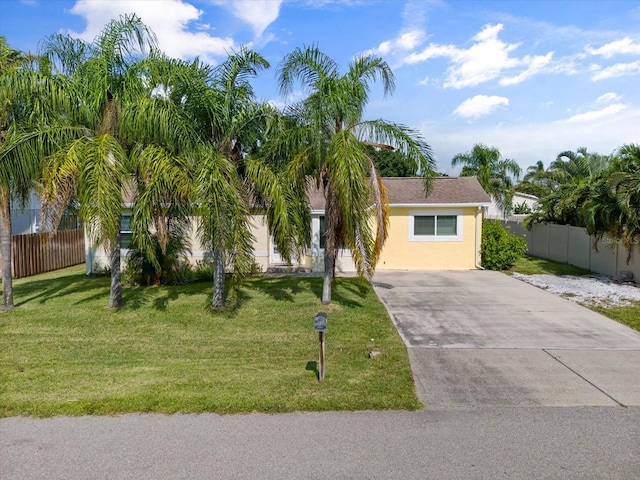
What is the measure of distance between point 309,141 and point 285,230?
6.20ft

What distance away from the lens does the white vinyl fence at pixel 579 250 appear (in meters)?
14.0

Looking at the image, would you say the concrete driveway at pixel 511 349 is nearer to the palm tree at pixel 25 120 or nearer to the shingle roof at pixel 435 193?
the shingle roof at pixel 435 193

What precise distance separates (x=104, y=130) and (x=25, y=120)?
1685 millimetres

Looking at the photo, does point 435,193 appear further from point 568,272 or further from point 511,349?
point 511,349

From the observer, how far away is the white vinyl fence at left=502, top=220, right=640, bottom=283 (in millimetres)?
13991

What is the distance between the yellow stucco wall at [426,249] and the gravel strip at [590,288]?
1776 mm

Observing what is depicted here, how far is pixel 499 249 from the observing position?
52.4ft

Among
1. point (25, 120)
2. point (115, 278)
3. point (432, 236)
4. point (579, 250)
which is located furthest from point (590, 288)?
point (25, 120)

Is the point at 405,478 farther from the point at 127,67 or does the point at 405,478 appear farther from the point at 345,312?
the point at 127,67

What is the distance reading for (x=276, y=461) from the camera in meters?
4.06

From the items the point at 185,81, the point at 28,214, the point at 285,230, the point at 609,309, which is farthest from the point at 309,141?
the point at 28,214

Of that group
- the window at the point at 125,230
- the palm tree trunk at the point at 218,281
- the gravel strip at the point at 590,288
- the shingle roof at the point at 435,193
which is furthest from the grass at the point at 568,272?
the window at the point at 125,230

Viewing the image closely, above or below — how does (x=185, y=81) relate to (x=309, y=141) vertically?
above

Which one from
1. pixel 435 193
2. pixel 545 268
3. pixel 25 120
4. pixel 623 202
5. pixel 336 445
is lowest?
pixel 336 445
